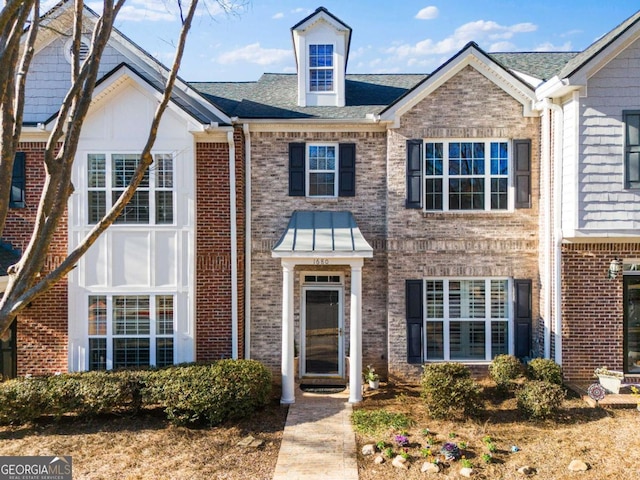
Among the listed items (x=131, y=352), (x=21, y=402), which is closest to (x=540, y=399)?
(x=131, y=352)

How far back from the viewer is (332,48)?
1166 cm

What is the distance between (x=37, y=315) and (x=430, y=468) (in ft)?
29.3

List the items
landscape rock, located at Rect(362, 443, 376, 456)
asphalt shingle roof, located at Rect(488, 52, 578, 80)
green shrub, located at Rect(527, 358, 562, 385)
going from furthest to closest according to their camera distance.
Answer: asphalt shingle roof, located at Rect(488, 52, 578, 80) → green shrub, located at Rect(527, 358, 562, 385) → landscape rock, located at Rect(362, 443, 376, 456)

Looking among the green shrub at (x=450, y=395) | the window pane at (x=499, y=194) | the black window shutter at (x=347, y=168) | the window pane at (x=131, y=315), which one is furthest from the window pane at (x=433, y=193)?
the window pane at (x=131, y=315)

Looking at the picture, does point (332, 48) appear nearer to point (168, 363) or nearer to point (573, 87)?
point (573, 87)

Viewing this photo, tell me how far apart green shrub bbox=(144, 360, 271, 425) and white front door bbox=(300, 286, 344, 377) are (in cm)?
226

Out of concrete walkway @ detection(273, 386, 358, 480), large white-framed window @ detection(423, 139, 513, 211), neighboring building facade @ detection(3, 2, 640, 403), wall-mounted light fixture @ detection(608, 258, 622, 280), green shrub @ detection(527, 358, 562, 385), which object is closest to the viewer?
concrete walkway @ detection(273, 386, 358, 480)

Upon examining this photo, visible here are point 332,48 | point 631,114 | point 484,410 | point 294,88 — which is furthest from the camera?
point 294,88

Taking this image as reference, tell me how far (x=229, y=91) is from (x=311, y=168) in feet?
12.4

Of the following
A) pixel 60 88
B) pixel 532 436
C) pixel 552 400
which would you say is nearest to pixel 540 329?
pixel 552 400

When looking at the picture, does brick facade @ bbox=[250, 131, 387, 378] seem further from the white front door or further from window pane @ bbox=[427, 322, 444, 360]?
window pane @ bbox=[427, 322, 444, 360]

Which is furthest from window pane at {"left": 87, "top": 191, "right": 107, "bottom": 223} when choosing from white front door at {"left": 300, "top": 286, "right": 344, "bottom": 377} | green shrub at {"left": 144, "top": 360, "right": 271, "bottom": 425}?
white front door at {"left": 300, "top": 286, "right": 344, "bottom": 377}

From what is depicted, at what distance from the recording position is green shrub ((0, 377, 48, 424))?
8.43m

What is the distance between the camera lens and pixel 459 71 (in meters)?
10.5
